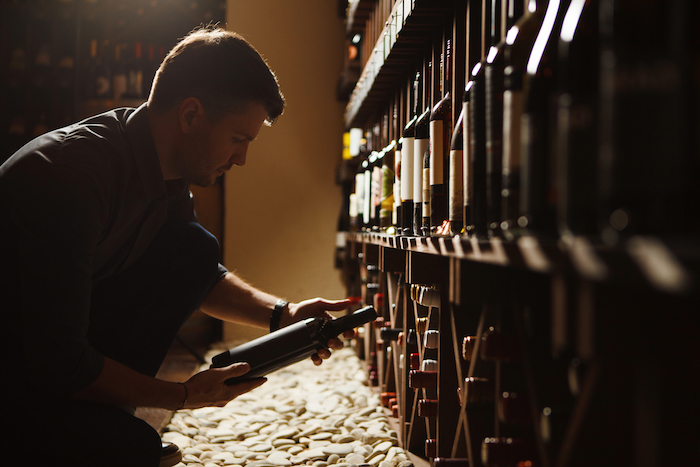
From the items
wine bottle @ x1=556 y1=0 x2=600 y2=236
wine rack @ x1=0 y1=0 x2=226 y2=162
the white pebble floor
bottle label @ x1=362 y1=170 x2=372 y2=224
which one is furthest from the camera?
wine rack @ x1=0 y1=0 x2=226 y2=162

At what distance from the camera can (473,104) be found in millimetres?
693

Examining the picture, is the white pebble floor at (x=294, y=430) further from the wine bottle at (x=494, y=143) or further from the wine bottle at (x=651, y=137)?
the wine bottle at (x=651, y=137)

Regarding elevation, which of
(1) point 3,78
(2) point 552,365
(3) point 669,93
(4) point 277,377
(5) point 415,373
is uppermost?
(1) point 3,78

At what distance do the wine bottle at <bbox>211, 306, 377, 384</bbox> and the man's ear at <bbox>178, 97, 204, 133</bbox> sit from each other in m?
0.48

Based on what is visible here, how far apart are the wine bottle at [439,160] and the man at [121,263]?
15.2 inches

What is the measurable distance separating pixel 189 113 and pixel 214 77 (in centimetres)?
9

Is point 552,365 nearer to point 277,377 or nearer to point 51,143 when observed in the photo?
point 51,143

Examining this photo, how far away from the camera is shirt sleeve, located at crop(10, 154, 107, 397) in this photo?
903mm

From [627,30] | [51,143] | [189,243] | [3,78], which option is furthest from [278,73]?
[627,30]

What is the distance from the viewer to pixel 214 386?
1.04 metres

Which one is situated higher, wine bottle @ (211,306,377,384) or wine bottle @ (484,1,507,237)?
wine bottle @ (484,1,507,237)

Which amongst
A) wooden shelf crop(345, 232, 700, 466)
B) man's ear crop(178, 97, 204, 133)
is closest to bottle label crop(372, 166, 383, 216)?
wooden shelf crop(345, 232, 700, 466)

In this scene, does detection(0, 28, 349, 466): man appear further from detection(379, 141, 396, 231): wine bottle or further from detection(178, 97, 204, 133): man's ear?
detection(379, 141, 396, 231): wine bottle

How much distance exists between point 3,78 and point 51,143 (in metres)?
2.79
